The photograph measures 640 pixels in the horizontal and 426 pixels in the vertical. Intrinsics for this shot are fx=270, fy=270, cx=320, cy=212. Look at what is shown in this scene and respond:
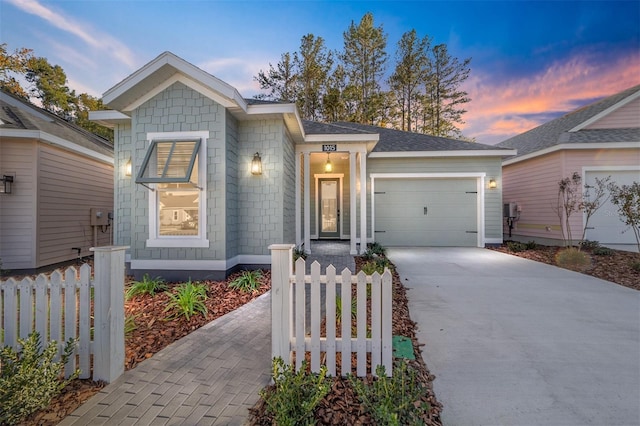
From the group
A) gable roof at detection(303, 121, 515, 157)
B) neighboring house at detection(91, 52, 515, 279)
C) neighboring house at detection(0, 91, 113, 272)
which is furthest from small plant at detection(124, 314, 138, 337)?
gable roof at detection(303, 121, 515, 157)

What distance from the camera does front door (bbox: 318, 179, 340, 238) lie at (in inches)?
403

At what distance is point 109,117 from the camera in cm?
601

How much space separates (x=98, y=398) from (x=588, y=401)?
3600mm

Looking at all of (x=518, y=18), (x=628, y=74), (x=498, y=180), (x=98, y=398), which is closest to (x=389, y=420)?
(x=98, y=398)

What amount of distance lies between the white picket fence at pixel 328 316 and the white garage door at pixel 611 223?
10.1m

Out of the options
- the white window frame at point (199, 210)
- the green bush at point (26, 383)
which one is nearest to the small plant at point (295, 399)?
the green bush at point (26, 383)

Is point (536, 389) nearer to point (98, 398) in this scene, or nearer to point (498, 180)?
point (98, 398)

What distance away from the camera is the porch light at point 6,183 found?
18.7 ft

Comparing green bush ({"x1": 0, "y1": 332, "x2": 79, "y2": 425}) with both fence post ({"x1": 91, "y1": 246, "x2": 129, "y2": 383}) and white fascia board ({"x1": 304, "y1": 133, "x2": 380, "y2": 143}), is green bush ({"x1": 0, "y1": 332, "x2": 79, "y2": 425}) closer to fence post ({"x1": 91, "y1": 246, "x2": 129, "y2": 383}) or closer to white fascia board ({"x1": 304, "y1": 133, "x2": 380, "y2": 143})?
fence post ({"x1": 91, "y1": 246, "x2": 129, "y2": 383})

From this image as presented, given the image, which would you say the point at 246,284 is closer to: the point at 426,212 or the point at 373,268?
the point at 373,268

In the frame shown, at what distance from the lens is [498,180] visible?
30.0 feet

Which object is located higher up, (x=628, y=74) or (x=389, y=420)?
(x=628, y=74)

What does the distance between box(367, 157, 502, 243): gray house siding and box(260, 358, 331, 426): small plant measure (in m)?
7.75

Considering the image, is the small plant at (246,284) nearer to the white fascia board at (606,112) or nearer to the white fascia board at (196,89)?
the white fascia board at (196,89)
